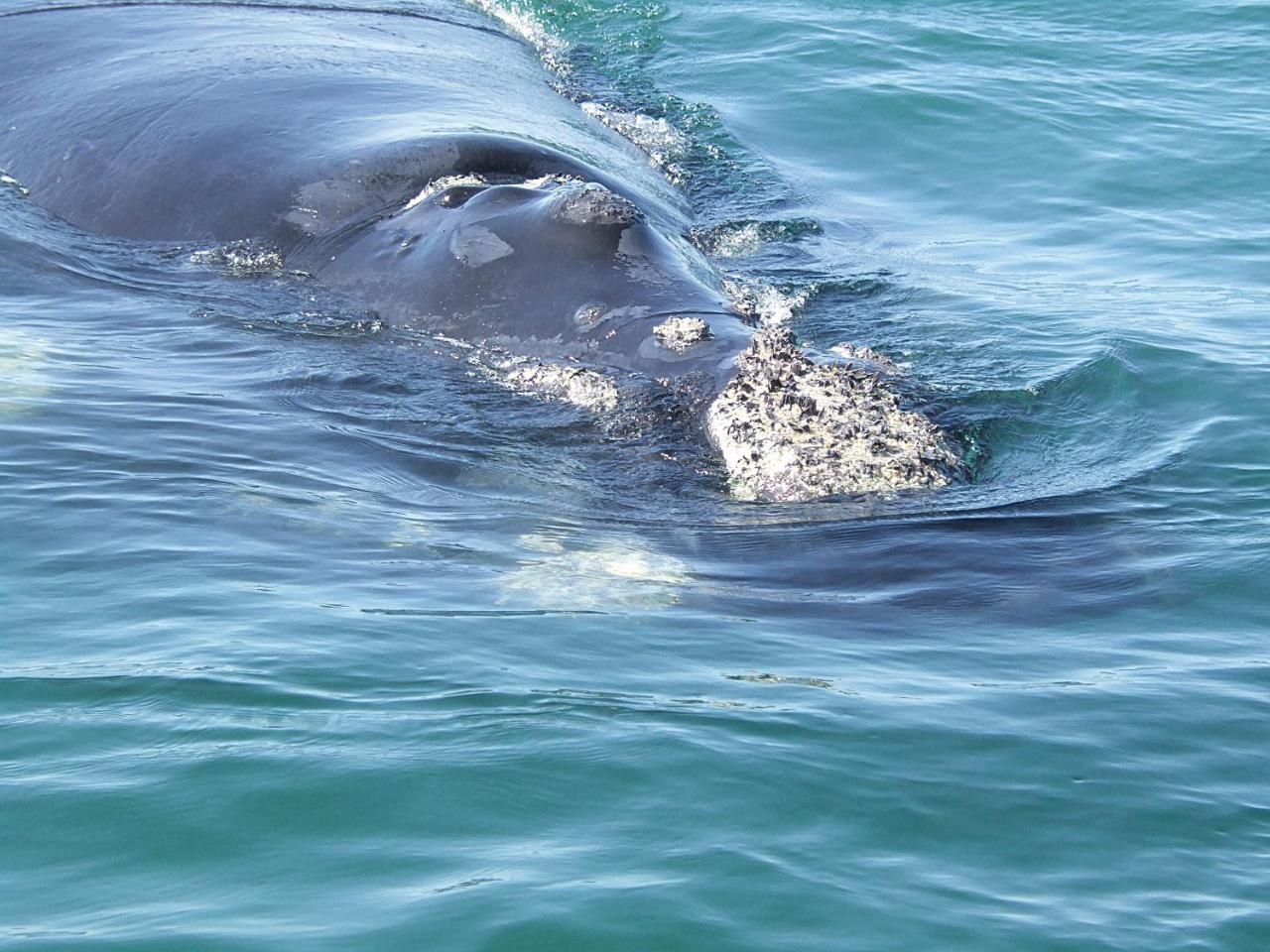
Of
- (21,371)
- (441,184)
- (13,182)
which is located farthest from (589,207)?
(13,182)

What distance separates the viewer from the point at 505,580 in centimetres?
804

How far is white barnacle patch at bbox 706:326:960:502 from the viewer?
8.59 metres

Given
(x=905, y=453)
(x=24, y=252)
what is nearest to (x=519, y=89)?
Answer: (x=24, y=252)

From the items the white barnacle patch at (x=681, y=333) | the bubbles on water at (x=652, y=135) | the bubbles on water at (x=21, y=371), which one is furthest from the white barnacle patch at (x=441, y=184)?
the bubbles on water at (x=652, y=135)

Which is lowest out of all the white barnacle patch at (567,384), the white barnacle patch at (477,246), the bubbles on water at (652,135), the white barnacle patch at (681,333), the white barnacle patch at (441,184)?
the white barnacle patch at (567,384)

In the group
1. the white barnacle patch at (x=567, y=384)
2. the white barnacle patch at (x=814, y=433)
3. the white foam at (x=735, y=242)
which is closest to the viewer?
the white barnacle patch at (x=814, y=433)

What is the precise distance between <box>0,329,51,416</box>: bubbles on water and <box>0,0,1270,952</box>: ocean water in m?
0.04

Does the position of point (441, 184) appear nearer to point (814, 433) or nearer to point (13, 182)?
point (814, 433)

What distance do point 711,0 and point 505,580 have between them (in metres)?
17.9

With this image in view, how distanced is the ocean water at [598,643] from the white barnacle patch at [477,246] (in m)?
0.67

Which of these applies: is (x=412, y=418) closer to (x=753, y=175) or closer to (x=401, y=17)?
(x=753, y=175)

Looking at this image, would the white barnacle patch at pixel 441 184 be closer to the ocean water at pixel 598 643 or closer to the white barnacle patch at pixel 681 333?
the ocean water at pixel 598 643

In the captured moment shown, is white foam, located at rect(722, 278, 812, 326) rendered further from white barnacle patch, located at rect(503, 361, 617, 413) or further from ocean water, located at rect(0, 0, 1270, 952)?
white barnacle patch, located at rect(503, 361, 617, 413)

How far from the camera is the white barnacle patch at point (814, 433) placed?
8.59 meters
